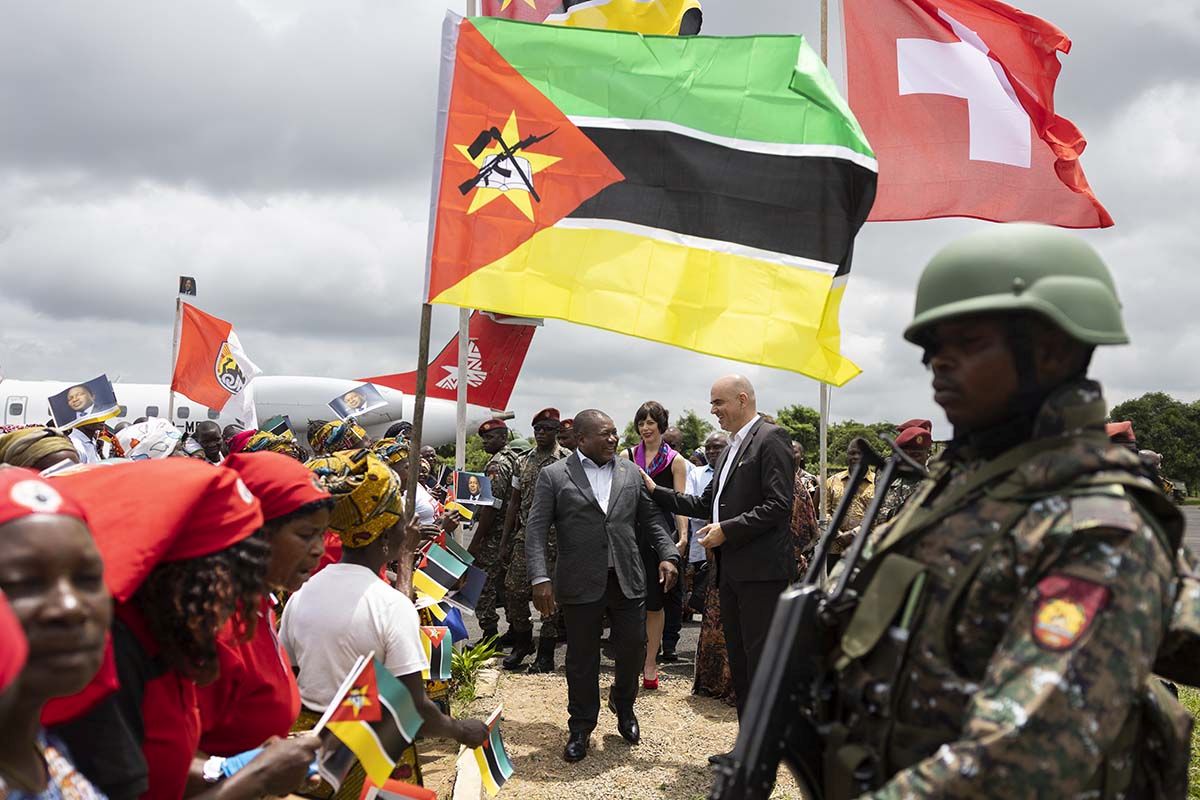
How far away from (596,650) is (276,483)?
11.8ft

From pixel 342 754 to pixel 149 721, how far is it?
1.67ft

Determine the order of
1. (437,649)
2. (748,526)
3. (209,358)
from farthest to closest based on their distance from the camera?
(209,358), (748,526), (437,649)

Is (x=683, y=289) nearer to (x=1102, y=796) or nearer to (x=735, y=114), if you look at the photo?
(x=735, y=114)

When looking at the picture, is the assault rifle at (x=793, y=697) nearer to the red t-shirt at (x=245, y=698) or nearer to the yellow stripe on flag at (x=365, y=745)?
the yellow stripe on flag at (x=365, y=745)

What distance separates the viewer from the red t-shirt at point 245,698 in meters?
2.43

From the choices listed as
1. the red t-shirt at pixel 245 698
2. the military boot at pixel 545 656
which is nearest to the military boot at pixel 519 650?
the military boot at pixel 545 656

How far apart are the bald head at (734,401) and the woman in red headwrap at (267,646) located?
11.6ft

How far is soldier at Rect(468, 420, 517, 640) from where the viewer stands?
8688mm

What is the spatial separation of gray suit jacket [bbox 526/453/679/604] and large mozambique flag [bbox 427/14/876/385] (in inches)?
58.3

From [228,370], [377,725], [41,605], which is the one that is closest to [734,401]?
[377,725]

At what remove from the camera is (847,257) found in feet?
16.8

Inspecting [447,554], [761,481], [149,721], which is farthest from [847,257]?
[149,721]

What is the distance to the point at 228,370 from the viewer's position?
12.3 meters

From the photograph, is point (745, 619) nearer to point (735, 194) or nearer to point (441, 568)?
point (441, 568)
